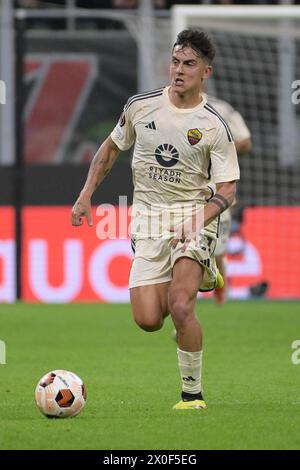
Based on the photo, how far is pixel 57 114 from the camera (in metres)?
20.9

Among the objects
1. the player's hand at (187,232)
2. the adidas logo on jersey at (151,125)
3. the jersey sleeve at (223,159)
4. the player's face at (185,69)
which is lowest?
the player's hand at (187,232)

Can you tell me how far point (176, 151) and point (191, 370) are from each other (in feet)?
4.60

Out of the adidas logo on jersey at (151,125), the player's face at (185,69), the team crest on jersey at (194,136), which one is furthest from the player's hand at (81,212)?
the player's face at (185,69)

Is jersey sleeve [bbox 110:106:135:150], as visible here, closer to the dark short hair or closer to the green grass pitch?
the dark short hair

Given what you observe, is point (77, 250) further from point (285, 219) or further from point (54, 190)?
→ point (285, 219)

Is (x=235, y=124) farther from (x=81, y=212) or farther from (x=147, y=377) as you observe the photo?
(x=81, y=212)

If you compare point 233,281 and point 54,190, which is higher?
point 54,190

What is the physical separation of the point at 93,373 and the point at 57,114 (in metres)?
10.6

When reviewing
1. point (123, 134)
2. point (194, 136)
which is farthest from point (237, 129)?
point (194, 136)

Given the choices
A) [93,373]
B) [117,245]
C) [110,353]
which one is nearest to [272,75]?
[117,245]

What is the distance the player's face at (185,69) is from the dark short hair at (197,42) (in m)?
0.03

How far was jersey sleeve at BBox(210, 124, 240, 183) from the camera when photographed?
8.44 m

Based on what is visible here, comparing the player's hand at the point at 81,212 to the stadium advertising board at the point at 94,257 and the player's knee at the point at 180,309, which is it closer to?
the player's knee at the point at 180,309

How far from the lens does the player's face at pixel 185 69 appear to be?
8.51 m
